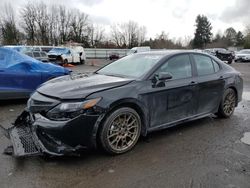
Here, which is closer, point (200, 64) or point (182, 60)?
point (182, 60)

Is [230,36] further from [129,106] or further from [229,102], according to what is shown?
[129,106]

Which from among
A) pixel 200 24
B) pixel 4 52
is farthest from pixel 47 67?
pixel 200 24

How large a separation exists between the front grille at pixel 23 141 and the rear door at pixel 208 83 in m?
2.98

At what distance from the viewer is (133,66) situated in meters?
4.61

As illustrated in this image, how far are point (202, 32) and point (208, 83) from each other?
7500cm

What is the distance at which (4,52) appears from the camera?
6727 mm

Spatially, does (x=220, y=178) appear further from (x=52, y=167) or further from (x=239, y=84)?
(x=239, y=84)

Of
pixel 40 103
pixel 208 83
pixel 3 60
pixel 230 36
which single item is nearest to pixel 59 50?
pixel 3 60

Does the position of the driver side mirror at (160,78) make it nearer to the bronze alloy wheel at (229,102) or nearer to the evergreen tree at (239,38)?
the bronze alloy wheel at (229,102)

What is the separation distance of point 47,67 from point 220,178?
5532 mm

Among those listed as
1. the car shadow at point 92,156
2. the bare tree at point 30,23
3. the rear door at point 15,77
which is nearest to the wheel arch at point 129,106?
the car shadow at point 92,156

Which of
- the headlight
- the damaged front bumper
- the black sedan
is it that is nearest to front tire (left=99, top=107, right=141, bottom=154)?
the black sedan

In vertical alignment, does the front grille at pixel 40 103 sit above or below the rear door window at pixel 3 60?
below

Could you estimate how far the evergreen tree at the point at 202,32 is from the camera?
244 feet
